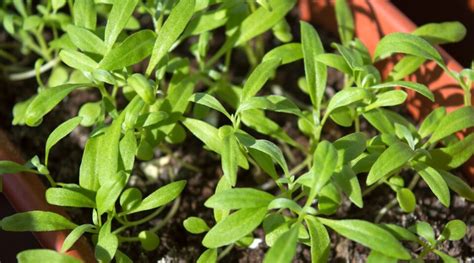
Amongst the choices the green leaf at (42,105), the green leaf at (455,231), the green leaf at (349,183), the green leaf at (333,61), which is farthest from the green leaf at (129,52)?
the green leaf at (455,231)

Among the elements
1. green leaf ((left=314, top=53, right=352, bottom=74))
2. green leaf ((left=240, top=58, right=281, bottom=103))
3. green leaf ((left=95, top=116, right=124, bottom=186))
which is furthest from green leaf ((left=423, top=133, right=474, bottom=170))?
green leaf ((left=95, top=116, right=124, bottom=186))

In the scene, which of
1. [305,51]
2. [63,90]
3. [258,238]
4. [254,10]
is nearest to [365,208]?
[258,238]

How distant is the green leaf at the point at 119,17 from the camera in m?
1.19

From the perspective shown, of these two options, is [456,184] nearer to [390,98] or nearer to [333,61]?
[390,98]

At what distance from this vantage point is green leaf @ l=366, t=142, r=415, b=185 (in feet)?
3.56

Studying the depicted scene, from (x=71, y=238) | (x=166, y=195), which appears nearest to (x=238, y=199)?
(x=166, y=195)

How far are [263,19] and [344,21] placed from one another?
23cm

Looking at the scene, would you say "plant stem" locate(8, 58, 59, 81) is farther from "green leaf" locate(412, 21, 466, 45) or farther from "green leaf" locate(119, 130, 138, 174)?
"green leaf" locate(412, 21, 466, 45)

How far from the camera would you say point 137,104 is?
1.20 m

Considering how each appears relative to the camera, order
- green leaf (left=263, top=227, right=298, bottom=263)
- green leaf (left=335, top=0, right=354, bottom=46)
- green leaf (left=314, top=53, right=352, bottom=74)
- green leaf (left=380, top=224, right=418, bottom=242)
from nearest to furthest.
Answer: green leaf (left=263, top=227, right=298, bottom=263) < green leaf (left=380, top=224, right=418, bottom=242) < green leaf (left=314, top=53, right=352, bottom=74) < green leaf (left=335, top=0, right=354, bottom=46)

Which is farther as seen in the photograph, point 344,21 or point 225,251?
point 344,21

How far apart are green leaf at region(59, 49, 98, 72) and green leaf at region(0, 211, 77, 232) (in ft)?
0.87

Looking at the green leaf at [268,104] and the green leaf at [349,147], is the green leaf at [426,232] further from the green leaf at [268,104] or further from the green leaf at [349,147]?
the green leaf at [268,104]

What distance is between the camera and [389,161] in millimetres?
1092
